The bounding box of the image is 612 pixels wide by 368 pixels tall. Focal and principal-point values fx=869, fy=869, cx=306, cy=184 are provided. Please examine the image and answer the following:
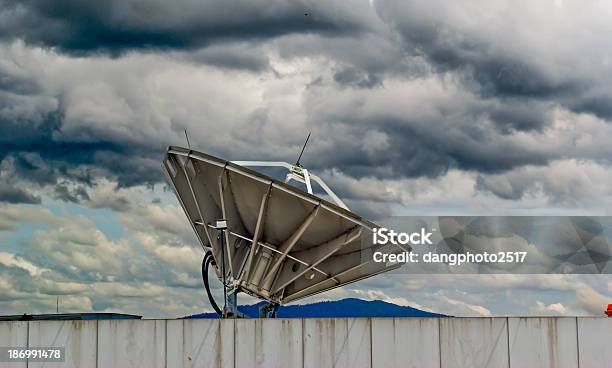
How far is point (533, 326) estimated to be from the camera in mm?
32250

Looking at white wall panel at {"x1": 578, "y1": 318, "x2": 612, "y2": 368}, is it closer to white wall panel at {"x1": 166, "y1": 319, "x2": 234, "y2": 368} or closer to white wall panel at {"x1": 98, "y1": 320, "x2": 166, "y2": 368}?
white wall panel at {"x1": 166, "y1": 319, "x2": 234, "y2": 368}

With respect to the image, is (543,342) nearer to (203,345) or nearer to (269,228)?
(203,345)

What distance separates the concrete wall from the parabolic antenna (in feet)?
33.7

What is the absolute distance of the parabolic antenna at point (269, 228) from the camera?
42688 mm

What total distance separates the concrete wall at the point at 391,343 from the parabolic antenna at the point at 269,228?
1028 cm

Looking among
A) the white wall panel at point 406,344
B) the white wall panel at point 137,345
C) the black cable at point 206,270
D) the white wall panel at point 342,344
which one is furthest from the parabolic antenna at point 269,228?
the white wall panel at point 137,345

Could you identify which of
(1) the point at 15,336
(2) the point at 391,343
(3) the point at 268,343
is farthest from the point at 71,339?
(2) the point at 391,343

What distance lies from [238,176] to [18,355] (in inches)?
558

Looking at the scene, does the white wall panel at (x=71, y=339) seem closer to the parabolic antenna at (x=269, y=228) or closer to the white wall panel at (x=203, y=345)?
the white wall panel at (x=203, y=345)

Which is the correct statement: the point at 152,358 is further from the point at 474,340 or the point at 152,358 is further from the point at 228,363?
the point at 474,340

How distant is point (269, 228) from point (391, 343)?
1543 cm

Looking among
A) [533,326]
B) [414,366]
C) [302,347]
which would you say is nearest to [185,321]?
[302,347]

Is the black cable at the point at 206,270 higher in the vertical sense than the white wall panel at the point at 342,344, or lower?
higher

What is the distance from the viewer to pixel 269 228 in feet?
152
